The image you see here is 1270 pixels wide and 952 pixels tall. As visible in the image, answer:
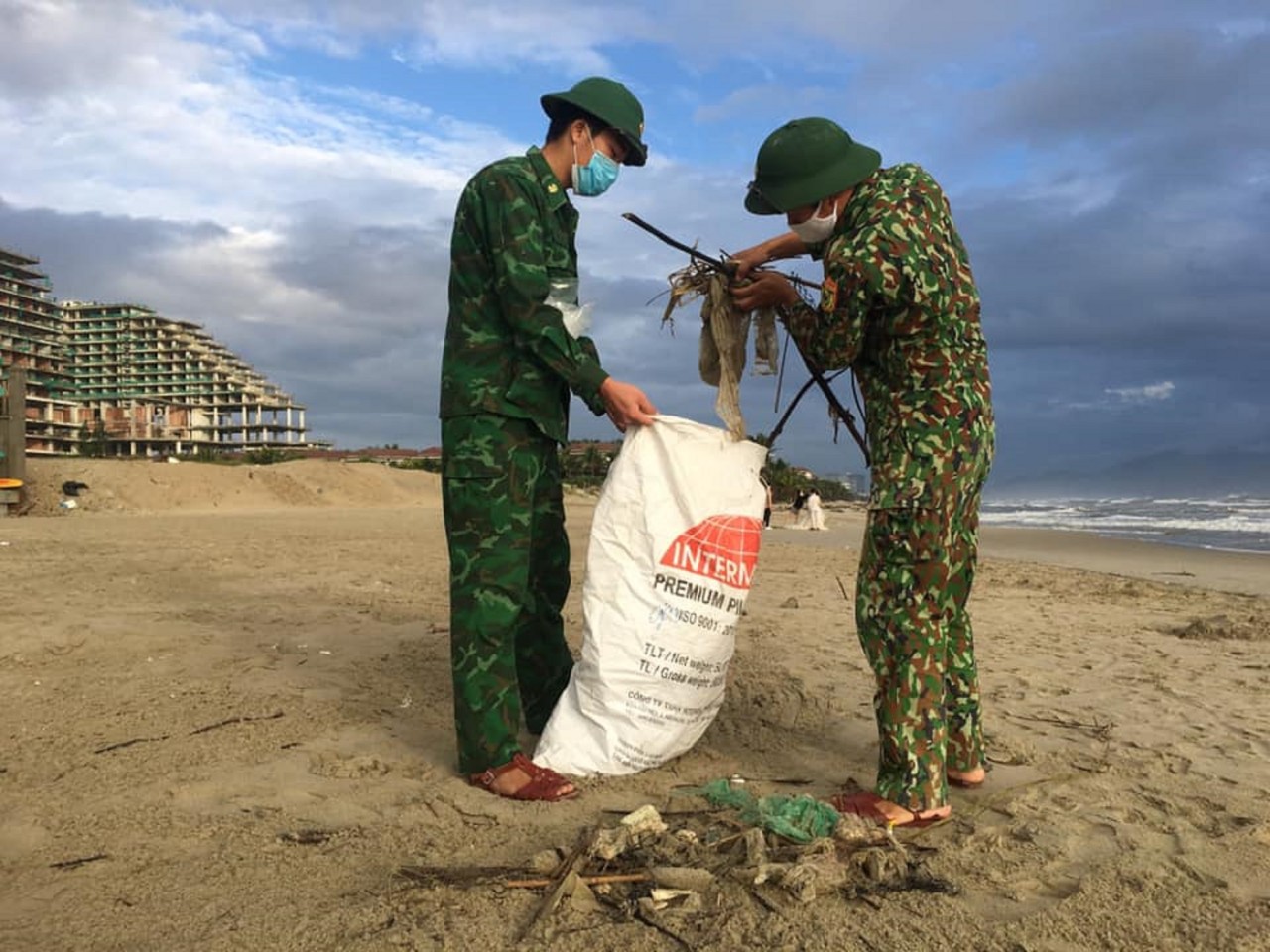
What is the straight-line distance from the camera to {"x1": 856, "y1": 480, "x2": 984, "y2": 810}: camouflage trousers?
8.06ft

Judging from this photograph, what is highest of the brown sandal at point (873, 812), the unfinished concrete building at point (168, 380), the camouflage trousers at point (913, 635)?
the unfinished concrete building at point (168, 380)

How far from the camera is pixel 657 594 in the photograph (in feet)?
9.04

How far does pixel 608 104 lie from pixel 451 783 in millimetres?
2248

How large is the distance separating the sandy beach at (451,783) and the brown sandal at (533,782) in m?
0.06

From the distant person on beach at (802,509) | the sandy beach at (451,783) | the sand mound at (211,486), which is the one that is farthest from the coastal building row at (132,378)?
the sandy beach at (451,783)

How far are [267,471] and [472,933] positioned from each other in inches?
977

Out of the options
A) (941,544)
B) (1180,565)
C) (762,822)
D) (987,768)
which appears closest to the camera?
(762,822)

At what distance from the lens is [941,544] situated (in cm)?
248

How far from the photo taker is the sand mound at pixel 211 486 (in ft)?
60.1

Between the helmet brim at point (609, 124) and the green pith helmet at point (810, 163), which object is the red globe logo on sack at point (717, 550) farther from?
the helmet brim at point (609, 124)

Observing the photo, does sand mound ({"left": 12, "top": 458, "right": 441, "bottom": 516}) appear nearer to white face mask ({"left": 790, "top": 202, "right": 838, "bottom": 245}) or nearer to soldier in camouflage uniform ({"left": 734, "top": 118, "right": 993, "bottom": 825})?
white face mask ({"left": 790, "top": 202, "right": 838, "bottom": 245})

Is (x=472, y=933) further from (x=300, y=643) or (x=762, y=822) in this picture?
(x=300, y=643)

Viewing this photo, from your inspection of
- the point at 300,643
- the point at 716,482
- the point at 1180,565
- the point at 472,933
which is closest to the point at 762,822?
the point at 472,933

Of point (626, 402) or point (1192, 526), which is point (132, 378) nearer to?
point (1192, 526)
